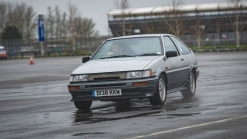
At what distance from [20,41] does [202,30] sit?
28492 mm

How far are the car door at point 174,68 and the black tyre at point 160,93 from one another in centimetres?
30

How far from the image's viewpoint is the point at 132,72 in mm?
11031

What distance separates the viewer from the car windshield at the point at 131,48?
12258 millimetres

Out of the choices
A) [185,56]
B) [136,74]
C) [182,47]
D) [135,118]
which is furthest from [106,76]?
[182,47]

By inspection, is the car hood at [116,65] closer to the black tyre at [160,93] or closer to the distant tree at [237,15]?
the black tyre at [160,93]

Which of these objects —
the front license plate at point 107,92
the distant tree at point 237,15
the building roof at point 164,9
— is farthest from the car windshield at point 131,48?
the building roof at point 164,9

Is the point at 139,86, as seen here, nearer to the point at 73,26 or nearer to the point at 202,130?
the point at 202,130

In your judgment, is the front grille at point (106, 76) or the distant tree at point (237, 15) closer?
the front grille at point (106, 76)

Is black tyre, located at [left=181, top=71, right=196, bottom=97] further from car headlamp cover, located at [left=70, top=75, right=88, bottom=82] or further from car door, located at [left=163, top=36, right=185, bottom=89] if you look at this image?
car headlamp cover, located at [left=70, top=75, right=88, bottom=82]

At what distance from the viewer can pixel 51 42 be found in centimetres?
9406

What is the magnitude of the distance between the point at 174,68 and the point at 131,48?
0.96 meters

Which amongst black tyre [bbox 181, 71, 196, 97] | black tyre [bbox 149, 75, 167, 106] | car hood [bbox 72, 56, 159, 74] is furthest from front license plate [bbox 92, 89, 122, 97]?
black tyre [bbox 181, 71, 196, 97]

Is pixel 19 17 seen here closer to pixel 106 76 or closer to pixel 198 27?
pixel 198 27

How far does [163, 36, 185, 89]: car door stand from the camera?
39.9 ft
